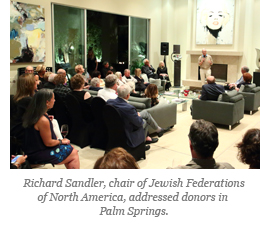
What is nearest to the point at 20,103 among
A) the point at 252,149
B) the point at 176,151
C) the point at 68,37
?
the point at 176,151

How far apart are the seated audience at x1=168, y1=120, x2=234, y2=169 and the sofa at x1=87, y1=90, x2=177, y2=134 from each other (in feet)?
8.78

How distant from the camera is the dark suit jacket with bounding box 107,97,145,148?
3664 mm

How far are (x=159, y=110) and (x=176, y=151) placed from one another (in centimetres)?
83

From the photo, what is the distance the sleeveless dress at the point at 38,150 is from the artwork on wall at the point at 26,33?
4.58m

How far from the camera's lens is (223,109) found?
221 inches

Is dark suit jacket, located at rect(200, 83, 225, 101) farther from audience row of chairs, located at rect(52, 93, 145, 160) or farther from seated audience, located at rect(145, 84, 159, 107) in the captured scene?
audience row of chairs, located at rect(52, 93, 145, 160)

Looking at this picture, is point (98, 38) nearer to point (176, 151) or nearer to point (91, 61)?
point (91, 61)

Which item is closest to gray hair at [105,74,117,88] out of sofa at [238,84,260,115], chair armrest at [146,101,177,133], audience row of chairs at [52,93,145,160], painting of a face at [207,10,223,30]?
audience row of chairs at [52,93,145,160]

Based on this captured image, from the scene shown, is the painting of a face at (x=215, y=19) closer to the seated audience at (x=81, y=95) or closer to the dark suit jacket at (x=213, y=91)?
the dark suit jacket at (x=213, y=91)

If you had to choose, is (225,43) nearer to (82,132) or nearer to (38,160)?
(82,132)

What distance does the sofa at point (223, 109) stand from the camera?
5555 millimetres

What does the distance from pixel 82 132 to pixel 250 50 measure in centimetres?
783

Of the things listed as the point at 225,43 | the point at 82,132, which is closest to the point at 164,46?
the point at 225,43

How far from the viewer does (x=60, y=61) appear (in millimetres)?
8141
